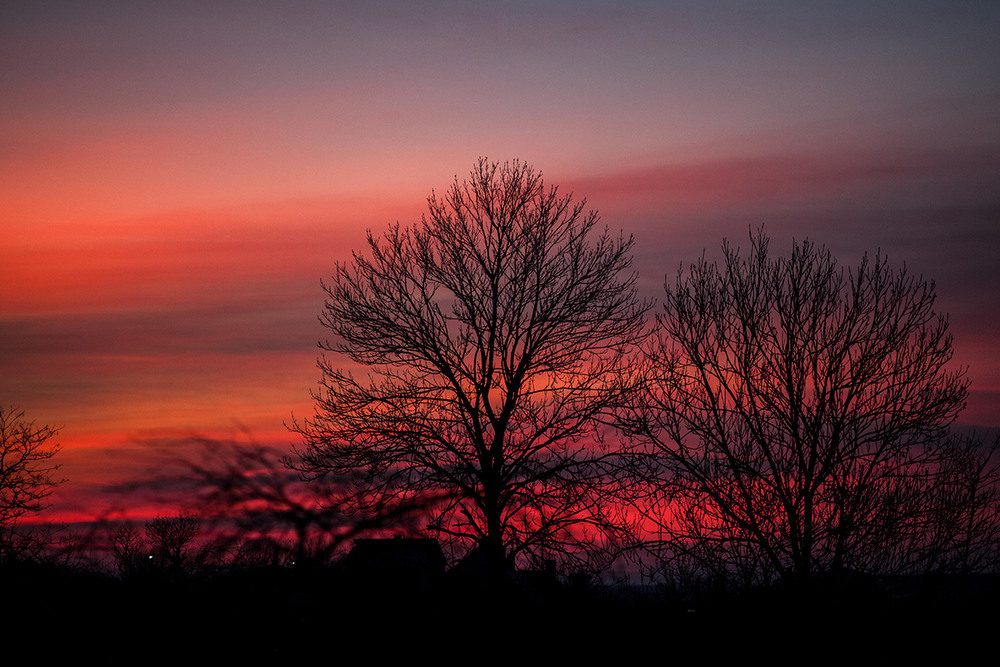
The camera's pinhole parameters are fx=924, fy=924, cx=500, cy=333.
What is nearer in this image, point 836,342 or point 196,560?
point 196,560

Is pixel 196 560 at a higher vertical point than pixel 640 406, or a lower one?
lower

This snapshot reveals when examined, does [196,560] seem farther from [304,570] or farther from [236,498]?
[236,498]

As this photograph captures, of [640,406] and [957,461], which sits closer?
[957,461]

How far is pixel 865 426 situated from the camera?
2223 cm

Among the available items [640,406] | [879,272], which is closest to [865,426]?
[879,272]

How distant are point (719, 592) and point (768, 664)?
75cm

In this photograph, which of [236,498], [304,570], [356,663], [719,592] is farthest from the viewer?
[719,592]

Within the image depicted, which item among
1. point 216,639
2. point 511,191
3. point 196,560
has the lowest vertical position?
point 216,639

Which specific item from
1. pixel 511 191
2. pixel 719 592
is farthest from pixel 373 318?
pixel 719 592

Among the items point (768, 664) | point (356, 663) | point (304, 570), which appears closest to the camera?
point (304, 570)

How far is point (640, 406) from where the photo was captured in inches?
976

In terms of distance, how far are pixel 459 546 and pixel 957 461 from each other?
12.1 meters

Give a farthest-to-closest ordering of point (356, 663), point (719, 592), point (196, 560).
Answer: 1. point (719, 592)
2. point (356, 663)
3. point (196, 560)

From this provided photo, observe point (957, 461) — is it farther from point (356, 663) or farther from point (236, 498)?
point (236, 498)
